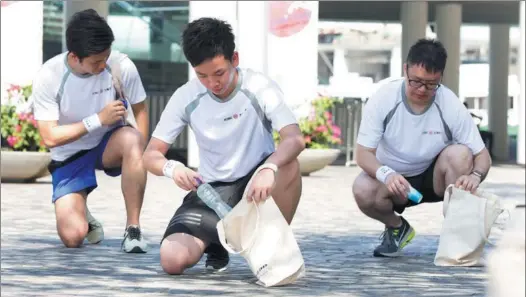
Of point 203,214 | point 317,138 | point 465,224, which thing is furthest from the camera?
point 317,138

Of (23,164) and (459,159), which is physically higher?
(459,159)

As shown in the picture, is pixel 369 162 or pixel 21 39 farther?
pixel 21 39

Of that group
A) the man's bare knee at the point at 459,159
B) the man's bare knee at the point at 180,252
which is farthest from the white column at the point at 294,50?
the man's bare knee at the point at 180,252

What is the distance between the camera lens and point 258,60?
21344 mm

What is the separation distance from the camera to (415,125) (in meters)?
7.70

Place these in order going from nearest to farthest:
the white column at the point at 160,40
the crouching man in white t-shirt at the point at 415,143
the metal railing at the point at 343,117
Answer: the crouching man in white t-shirt at the point at 415,143, the white column at the point at 160,40, the metal railing at the point at 343,117

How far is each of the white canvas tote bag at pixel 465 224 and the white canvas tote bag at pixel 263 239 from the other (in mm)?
1240

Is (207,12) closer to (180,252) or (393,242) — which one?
(393,242)

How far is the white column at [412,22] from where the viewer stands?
104 feet

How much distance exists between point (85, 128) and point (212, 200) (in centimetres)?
161

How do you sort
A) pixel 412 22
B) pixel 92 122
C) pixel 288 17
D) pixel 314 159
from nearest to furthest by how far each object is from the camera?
pixel 92 122 → pixel 314 159 → pixel 288 17 → pixel 412 22

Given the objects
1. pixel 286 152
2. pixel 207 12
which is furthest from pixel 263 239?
pixel 207 12

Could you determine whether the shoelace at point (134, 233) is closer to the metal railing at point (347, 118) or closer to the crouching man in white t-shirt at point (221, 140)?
the crouching man in white t-shirt at point (221, 140)

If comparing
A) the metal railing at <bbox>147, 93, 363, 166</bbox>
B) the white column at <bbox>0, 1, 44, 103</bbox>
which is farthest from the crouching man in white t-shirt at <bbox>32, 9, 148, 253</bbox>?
the metal railing at <bbox>147, 93, 363, 166</bbox>
